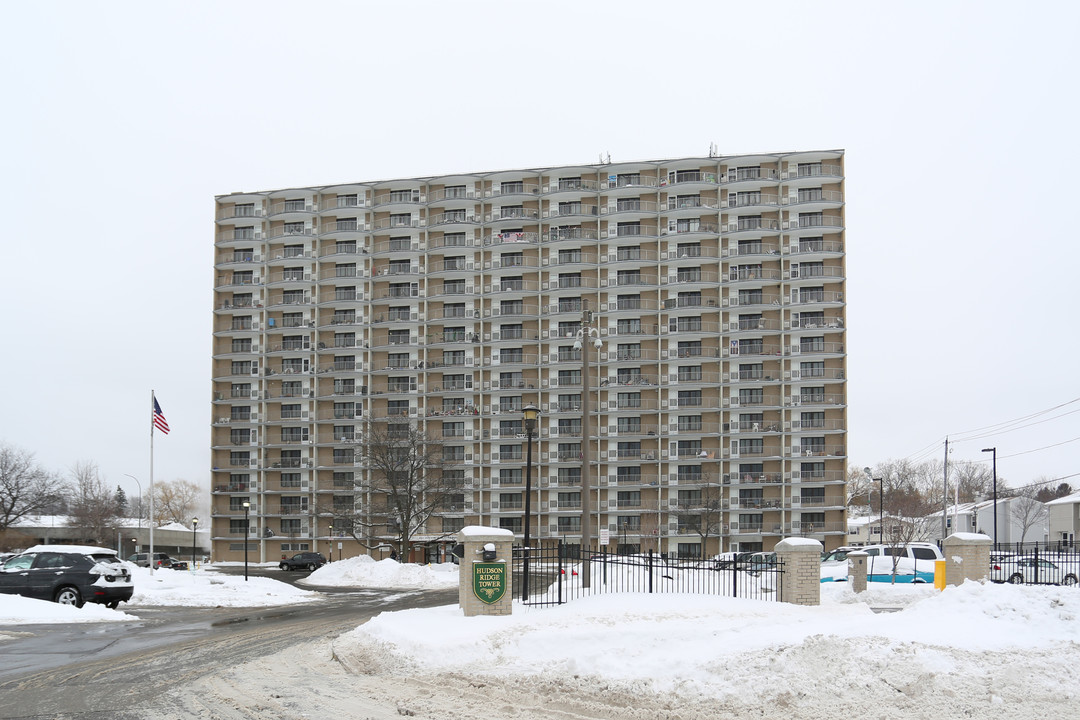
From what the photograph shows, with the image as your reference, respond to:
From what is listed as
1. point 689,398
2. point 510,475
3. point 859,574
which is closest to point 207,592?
point 859,574

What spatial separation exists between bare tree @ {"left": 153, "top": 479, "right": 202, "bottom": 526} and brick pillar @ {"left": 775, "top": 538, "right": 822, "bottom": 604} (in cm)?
14471

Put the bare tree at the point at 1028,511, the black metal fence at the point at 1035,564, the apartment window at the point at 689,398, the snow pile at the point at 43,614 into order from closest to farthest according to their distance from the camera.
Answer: the snow pile at the point at 43,614 → the black metal fence at the point at 1035,564 → the apartment window at the point at 689,398 → the bare tree at the point at 1028,511

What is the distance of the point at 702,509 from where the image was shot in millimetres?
71188

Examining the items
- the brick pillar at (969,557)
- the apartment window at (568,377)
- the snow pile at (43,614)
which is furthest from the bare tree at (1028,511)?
the snow pile at (43,614)

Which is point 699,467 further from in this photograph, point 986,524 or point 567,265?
point 986,524

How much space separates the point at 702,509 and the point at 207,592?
46294 mm

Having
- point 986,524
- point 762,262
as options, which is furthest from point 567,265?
point 986,524

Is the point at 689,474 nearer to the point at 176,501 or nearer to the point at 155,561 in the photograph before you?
the point at 155,561

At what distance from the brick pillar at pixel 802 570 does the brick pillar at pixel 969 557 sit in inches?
116

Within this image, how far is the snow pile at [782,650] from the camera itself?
10258 mm

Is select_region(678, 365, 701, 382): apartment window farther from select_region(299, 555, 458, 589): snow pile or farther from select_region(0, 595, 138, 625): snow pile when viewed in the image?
select_region(0, 595, 138, 625): snow pile

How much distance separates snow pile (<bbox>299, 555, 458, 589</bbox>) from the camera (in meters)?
45.6

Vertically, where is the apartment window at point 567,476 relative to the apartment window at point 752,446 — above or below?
below

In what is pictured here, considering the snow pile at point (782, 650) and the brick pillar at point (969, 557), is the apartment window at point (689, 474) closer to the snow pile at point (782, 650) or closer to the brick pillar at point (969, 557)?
the brick pillar at point (969, 557)
